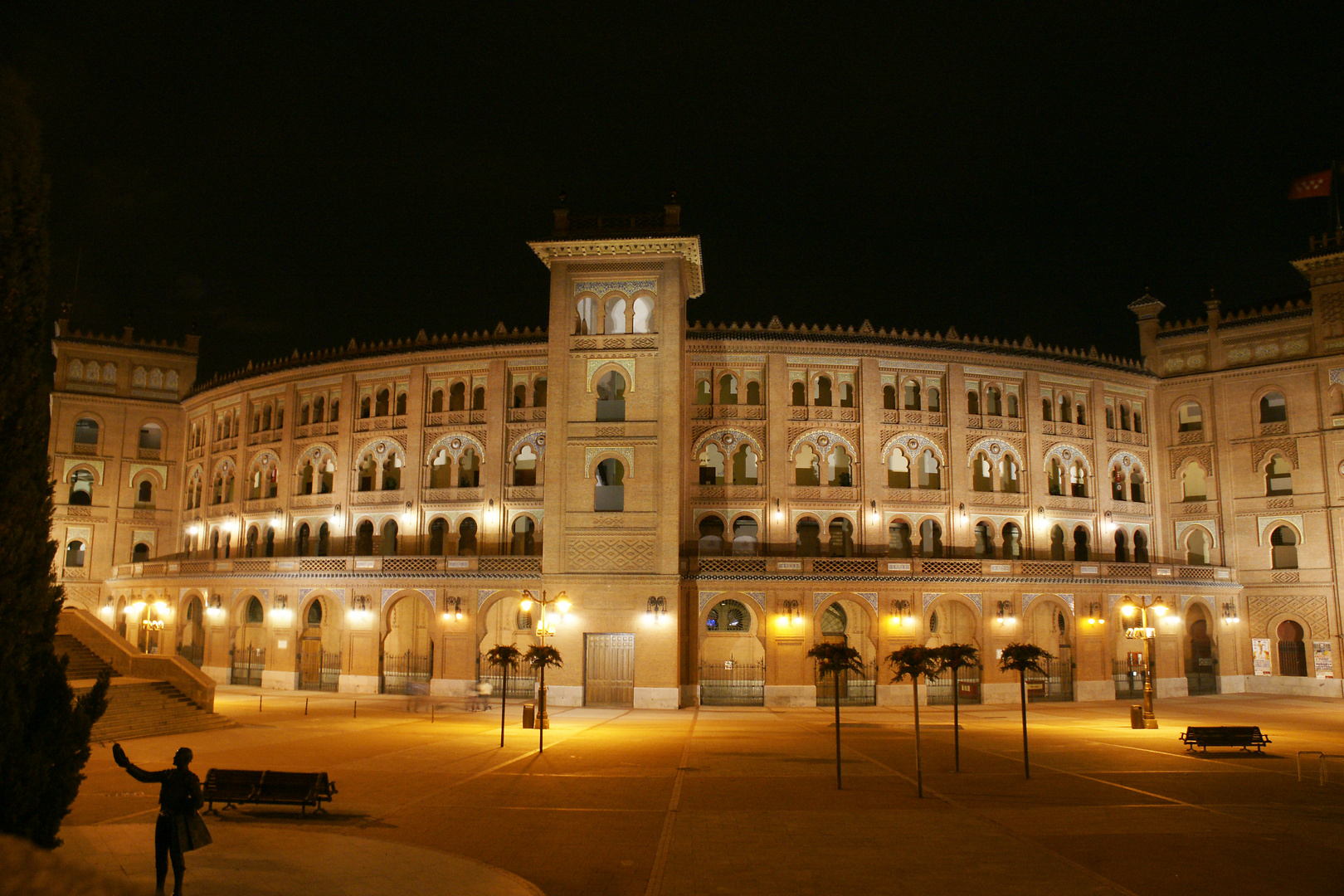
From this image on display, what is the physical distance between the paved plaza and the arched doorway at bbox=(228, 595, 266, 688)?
63.0 feet

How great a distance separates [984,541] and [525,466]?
70.9 ft

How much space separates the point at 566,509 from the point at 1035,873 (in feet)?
88.1

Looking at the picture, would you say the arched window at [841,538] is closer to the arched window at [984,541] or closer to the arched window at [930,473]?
the arched window at [930,473]

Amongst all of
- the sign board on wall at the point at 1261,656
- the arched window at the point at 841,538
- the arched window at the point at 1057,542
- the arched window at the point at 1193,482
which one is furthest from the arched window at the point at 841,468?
the sign board on wall at the point at 1261,656

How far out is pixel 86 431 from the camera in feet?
178

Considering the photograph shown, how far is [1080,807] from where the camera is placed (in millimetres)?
16828

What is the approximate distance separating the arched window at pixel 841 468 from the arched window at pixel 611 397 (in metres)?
10.4

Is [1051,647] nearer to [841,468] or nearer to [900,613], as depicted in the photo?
[900,613]

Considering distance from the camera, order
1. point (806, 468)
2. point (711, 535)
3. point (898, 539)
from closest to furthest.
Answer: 1. point (711, 535)
2. point (898, 539)
3. point (806, 468)

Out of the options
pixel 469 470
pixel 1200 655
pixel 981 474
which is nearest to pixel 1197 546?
pixel 1200 655

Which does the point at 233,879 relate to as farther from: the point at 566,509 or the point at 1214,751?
the point at 566,509

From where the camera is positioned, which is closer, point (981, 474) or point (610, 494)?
point (610, 494)

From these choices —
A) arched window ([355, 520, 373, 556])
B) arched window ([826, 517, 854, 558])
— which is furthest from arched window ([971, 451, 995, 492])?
arched window ([355, 520, 373, 556])

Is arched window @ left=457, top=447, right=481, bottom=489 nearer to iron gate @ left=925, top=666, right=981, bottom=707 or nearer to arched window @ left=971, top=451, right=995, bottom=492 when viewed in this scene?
iron gate @ left=925, top=666, right=981, bottom=707
